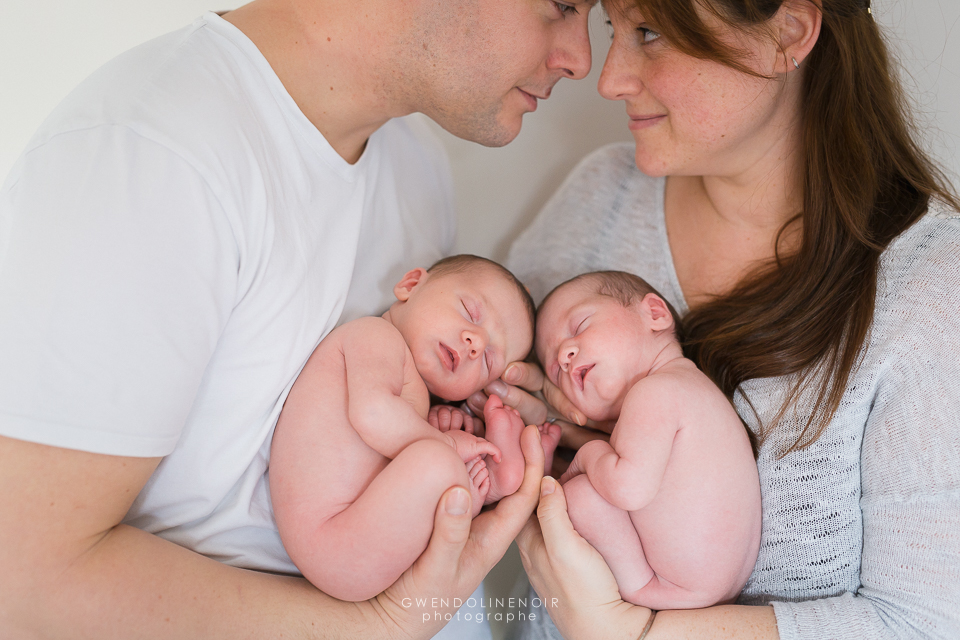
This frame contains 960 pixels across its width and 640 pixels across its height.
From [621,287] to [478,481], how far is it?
61 centimetres

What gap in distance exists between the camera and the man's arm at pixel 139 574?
3.24ft

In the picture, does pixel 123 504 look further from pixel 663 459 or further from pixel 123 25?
pixel 123 25

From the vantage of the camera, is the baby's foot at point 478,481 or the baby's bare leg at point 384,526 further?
the baby's foot at point 478,481

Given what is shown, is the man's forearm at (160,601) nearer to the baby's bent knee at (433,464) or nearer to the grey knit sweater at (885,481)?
the baby's bent knee at (433,464)

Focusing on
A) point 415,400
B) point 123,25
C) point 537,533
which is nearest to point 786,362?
point 537,533

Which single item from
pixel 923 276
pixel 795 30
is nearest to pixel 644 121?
pixel 795 30

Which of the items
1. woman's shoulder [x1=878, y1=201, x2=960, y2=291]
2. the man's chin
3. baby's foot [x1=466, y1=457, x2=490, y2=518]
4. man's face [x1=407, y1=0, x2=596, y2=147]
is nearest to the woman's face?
man's face [x1=407, y1=0, x2=596, y2=147]

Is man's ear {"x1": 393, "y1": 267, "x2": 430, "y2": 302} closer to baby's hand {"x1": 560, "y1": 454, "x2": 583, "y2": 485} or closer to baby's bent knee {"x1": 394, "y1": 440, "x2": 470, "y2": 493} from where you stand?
baby's bent knee {"x1": 394, "y1": 440, "x2": 470, "y2": 493}

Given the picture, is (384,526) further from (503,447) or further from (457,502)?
(503,447)

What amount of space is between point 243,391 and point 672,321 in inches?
39.5

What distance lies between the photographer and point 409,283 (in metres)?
1.62

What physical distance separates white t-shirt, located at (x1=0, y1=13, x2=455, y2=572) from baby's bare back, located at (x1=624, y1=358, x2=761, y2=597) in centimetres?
75

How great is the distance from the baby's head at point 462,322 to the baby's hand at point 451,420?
0.14ft

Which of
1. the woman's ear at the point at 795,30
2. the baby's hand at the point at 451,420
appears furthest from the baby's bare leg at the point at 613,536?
the woman's ear at the point at 795,30
